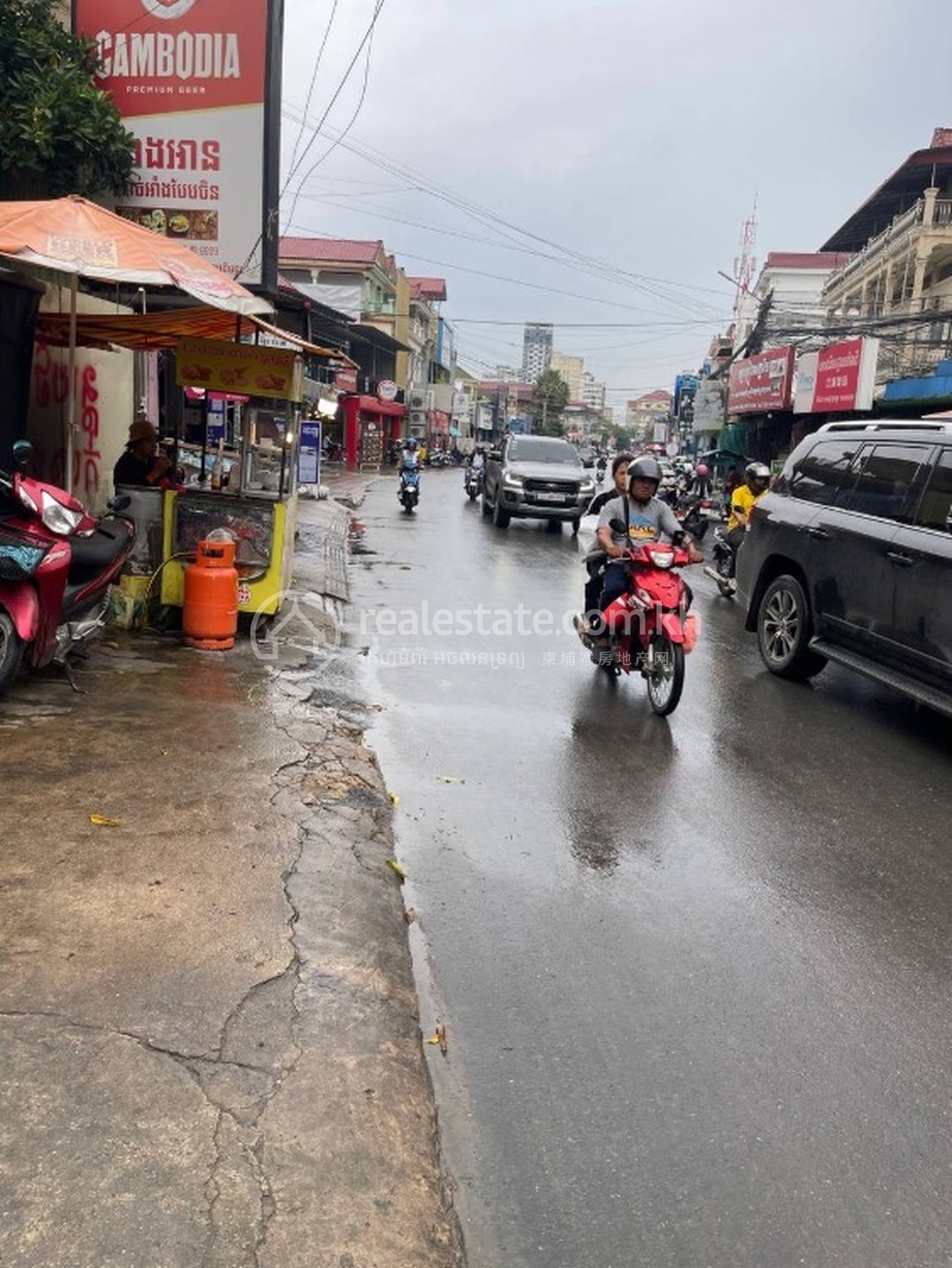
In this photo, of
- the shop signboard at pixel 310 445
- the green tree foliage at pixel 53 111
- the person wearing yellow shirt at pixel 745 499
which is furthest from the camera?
the shop signboard at pixel 310 445

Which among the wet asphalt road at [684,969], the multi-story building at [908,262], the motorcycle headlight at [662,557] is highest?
the multi-story building at [908,262]

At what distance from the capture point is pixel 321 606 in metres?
9.70

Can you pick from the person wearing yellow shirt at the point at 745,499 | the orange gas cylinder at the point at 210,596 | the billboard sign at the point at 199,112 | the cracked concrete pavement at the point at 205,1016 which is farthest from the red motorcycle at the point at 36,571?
the person wearing yellow shirt at the point at 745,499

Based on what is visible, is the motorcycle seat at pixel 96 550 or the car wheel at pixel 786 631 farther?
the car wheel at pixel 786 631

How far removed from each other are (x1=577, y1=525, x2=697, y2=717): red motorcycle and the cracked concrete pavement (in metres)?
2.34

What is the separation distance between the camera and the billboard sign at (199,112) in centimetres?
988

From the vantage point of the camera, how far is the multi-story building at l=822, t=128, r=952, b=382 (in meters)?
30.7

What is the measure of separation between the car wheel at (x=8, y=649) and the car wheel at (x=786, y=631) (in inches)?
215

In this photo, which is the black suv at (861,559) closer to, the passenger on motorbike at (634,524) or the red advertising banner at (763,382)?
the passenger on motorbike at (634,524)

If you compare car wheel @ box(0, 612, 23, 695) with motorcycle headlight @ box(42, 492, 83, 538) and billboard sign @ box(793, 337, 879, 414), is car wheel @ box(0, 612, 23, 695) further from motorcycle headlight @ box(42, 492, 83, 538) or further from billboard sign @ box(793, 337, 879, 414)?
billboard sign @ box(793, 337, 879, 414)

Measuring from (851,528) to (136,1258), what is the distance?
639 cm

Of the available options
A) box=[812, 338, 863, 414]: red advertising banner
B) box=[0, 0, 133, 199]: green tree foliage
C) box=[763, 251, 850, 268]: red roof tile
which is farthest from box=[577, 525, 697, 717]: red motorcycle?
box=[763, 251, 850, 268]: red roof tile

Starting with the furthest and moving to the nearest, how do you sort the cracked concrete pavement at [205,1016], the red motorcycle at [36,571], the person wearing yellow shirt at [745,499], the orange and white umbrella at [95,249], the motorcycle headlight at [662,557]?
the person wearing yellow shirt at [745,499]
the motorcycle headlight at [662,557]
the orange and white umbrella at [95,249]
the red motorcycle at [36,571]
the cracked concrete pavement at [205,1016]

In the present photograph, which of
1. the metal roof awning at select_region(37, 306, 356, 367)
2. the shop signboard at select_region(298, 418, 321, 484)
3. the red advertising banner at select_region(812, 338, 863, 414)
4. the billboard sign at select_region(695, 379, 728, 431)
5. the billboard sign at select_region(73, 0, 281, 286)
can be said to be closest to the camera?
the metal roof awning at select_region(37, 306, 356, 367)
